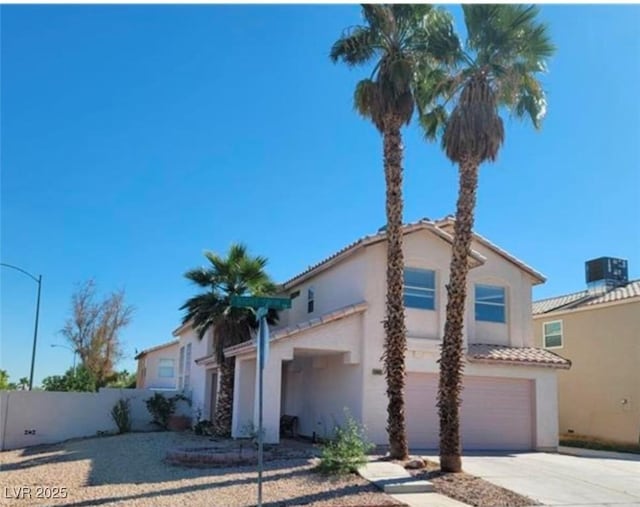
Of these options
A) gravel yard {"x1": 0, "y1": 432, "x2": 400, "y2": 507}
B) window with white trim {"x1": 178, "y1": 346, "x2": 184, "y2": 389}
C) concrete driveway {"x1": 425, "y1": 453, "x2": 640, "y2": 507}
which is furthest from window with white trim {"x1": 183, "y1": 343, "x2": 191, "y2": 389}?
concrete driveway {"x1": 425, "y1": 453, "x2": 640, "y2": 507}

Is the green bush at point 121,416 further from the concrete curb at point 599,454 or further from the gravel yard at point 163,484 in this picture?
the concrete curb at point 599,454

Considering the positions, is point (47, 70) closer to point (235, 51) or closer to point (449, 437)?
point (235, 51)

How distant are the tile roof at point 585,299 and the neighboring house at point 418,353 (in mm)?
4842

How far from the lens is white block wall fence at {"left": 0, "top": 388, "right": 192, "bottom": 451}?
24984 mm

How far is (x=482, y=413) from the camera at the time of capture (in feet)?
68.3

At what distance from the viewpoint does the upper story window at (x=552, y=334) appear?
28656 mm

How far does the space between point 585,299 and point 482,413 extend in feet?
34.4

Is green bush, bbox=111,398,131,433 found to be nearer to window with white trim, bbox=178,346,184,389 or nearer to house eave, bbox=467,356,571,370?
window with white trim, bbox=178,346,184,389

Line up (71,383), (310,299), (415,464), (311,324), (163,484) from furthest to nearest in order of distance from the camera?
(71,383) → (310,299) → (311,324) → (415,464) → (163,484)

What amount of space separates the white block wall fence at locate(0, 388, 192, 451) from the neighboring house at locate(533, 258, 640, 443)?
18663 mm

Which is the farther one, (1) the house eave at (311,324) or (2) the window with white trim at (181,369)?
(2) the window with white trim at (181,369)

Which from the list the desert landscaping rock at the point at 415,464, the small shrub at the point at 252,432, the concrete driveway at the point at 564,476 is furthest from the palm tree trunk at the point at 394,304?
the small shrub at the point at 252,432

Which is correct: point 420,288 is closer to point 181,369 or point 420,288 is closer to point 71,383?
point 181,369

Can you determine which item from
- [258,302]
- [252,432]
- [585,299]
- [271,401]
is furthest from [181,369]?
[258,302]
